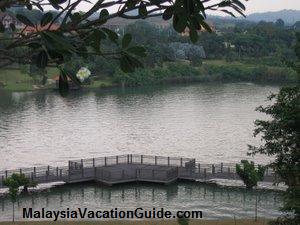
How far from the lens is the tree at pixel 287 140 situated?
7.98 m

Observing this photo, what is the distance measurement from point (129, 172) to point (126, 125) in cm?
924

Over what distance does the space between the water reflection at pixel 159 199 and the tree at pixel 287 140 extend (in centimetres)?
557

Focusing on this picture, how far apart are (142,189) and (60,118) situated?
13.3 m

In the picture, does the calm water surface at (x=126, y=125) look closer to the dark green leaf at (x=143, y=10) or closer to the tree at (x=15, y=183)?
the tree at (x=15, y=183)

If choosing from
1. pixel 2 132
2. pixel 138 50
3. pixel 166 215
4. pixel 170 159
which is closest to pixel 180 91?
pixel 2 132

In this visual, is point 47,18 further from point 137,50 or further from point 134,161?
point 134,161

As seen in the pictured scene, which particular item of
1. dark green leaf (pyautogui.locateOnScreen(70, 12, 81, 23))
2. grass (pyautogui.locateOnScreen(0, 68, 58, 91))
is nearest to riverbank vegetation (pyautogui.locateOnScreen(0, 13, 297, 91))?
grass (pyautogui.locateOnScreen(0, 68, 58, 91))

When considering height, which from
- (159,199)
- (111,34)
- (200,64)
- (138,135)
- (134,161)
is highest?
(111,34)

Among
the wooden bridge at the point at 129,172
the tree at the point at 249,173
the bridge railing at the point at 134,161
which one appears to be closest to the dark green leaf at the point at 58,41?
the tree at the point at 249,173

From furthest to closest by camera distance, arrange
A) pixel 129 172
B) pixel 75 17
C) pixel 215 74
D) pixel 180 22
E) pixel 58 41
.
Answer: pixel 215 74 → pixel 129 172 → pixel 75 17 → pixel 180 22 → pixel 58 41

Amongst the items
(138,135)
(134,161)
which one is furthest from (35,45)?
(138,135)

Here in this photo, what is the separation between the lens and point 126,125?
26.8 meters

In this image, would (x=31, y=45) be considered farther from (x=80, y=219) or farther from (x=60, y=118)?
(x=60, y=118)

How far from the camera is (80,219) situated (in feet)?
43.7
